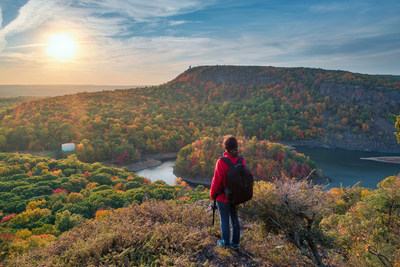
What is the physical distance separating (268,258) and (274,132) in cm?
10429

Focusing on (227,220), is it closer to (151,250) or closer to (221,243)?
(221,243)

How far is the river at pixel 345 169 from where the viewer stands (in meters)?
56.2

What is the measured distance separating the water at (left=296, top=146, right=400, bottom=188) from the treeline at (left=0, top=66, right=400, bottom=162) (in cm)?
1726

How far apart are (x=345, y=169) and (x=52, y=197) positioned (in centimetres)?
6668

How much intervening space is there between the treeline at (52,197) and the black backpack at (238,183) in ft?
18.5

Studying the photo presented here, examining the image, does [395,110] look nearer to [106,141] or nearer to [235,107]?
[235,107]

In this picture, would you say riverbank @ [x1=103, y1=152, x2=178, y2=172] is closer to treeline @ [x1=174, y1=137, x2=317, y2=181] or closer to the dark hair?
treeline @ [x1=174, y1=137, x2=317, y2=181]

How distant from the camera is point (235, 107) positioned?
13512 cm

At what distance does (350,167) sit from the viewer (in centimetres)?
6744

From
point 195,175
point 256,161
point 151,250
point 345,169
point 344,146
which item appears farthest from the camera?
point 344,146

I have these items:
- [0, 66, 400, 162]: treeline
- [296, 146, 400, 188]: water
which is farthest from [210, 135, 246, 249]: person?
[0, 66, 400, 162]: treeline

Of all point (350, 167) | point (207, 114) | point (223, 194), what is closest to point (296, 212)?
point (223, 194)

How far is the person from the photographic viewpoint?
18.0 ft

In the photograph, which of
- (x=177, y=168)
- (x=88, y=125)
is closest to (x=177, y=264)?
(x=177, y=168)
